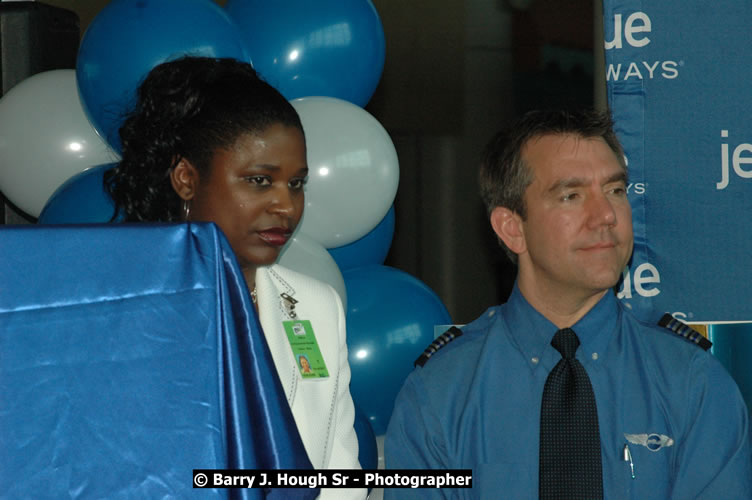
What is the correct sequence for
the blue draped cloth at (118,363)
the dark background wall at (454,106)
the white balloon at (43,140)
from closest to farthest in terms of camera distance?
the blue draped cloth at (118,363)
the white balloon at (43,140)
the dark background wall at (454,106)

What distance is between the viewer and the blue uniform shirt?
57.7 inches

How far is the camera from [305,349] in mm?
1512

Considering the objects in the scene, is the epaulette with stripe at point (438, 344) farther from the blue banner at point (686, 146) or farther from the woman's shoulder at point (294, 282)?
the blue banner at point (686, 146)

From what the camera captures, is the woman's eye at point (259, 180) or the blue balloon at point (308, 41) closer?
the woman's eye at point (259, 180)

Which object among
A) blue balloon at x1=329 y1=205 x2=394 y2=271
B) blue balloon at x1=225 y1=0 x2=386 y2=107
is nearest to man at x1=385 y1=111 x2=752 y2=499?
blue balloon at x1=225 y1=0 x2=386 y2=107

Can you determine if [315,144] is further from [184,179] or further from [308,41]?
[184,179]

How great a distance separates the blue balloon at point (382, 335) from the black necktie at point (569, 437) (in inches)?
51.0

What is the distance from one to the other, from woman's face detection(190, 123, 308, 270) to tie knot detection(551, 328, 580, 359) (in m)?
0.53

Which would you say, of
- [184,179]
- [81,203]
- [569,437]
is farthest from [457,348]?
[81,203]

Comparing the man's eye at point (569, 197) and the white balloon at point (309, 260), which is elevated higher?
the man's eye at point (569, 197)

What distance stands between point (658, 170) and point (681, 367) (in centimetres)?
101

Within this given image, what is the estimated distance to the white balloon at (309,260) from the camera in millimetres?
2467

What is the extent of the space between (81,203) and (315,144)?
2.38ft

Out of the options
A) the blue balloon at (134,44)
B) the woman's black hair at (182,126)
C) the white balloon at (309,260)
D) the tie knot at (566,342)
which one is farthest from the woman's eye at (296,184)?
the blue balloon at (134,44)
